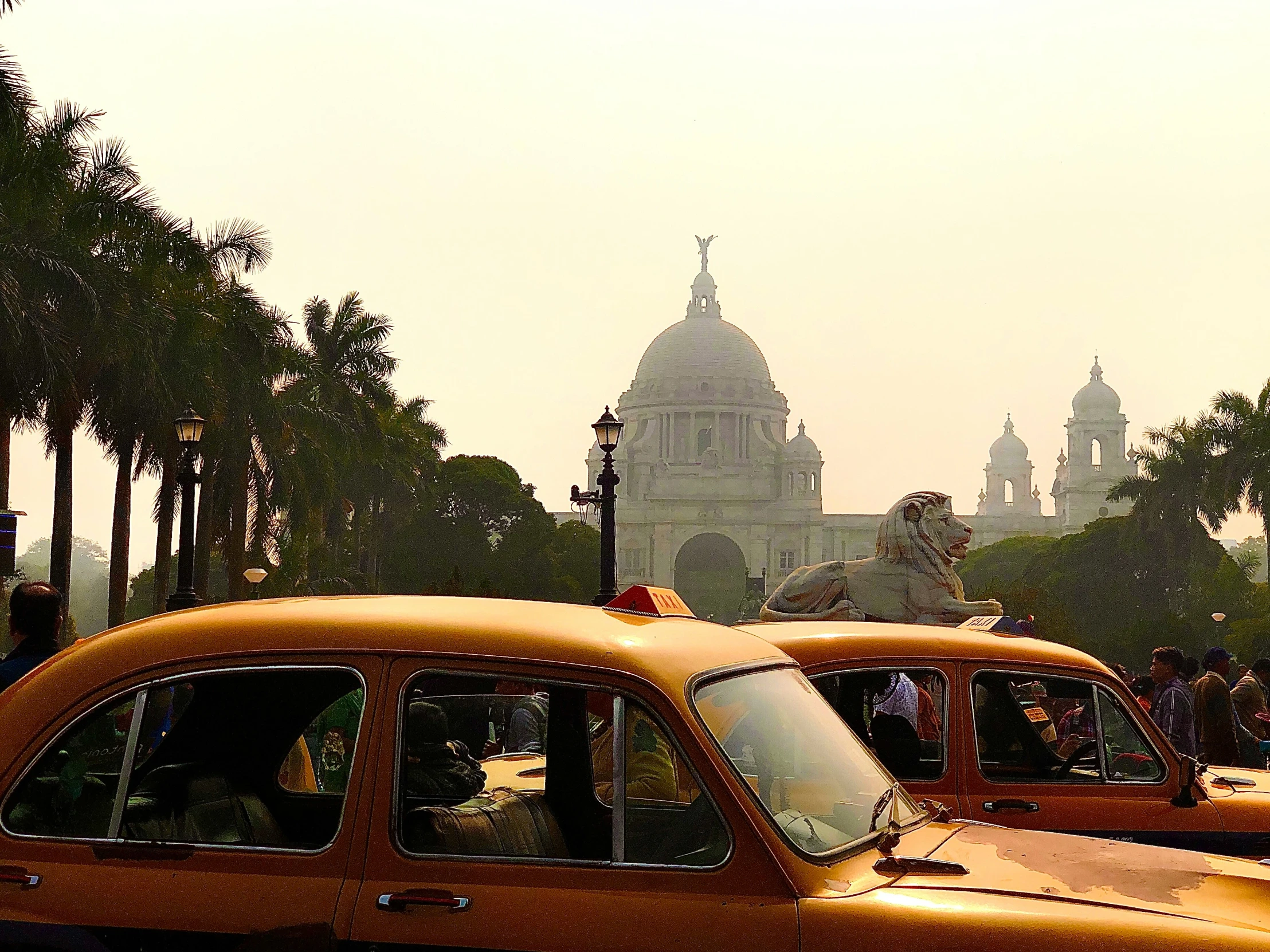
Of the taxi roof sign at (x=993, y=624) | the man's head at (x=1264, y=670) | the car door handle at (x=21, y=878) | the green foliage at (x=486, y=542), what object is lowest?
the car door handle at (x=21, y=878)

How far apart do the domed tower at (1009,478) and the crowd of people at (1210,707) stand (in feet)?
383

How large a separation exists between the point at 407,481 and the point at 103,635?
49.2 m

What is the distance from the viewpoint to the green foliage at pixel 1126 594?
162 ft

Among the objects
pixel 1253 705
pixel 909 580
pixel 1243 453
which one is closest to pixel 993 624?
pixel 1253 705

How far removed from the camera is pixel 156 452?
30.4 meters

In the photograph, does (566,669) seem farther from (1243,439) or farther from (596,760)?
(1243,439)

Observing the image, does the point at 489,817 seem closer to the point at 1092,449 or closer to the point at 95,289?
the point at 95,289

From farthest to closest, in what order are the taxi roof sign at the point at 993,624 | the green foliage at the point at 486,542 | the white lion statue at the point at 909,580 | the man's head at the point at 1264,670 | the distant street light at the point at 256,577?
the green foliage at the point at 486,542, the distant street light at the point at 256,577, the white lion statue at the point at 909,580, the man's head at the point at 1264,670, the taxi roof sign at the point at 993,624

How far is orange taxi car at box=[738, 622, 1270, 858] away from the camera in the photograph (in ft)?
20.3

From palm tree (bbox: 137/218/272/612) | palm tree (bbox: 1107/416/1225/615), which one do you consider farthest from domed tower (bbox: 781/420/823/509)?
palm tree (bbox: 137/218/272/612)

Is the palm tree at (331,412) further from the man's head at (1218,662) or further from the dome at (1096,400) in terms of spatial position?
the dome at (1096,400)

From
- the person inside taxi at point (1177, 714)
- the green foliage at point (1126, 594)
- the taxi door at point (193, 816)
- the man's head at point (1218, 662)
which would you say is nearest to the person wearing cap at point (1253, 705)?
the man's head at point (1218, 662)

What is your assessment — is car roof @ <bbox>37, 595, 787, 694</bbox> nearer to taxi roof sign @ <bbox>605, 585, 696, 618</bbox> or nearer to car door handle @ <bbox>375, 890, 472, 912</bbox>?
taxi roof sign @ <bbox>605, 585, 696, 618</bbox>

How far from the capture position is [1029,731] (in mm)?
6516
